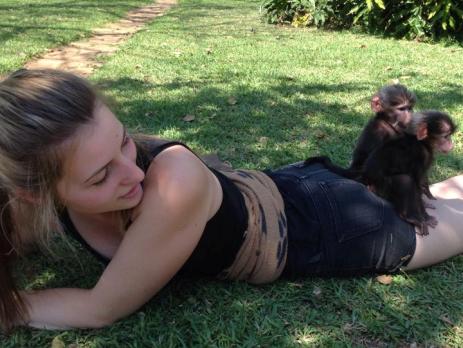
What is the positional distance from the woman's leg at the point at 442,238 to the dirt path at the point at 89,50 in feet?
12.6

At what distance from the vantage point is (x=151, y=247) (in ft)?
6.32

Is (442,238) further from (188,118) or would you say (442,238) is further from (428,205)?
(188,118)

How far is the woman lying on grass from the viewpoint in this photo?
1.71 metres

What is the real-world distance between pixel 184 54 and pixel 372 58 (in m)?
2.84

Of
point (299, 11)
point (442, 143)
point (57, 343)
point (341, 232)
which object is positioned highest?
point (442, 143)

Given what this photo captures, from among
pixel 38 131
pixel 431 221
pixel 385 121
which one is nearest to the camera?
pixel 38 131

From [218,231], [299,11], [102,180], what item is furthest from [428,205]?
[299,11]

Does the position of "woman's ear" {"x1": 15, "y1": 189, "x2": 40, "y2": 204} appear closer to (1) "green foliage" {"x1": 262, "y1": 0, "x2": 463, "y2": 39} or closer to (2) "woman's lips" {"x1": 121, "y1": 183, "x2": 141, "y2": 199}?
(2) "woman's lips" {"x1": 121, "y1": 183, "x2": 141, "y2": 199}

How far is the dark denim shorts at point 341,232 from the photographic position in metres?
2.39

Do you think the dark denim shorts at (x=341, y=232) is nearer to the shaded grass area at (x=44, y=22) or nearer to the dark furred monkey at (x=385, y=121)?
the dark furred monkey at (x=385, y=121)

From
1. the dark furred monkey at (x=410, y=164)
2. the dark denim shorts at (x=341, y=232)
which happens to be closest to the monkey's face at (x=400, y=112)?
the dark furred monkey at (x=410, y=164)

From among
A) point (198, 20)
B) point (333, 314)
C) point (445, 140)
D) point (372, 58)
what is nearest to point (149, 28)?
point (198, 20)

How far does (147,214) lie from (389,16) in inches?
350

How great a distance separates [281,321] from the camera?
226cm
